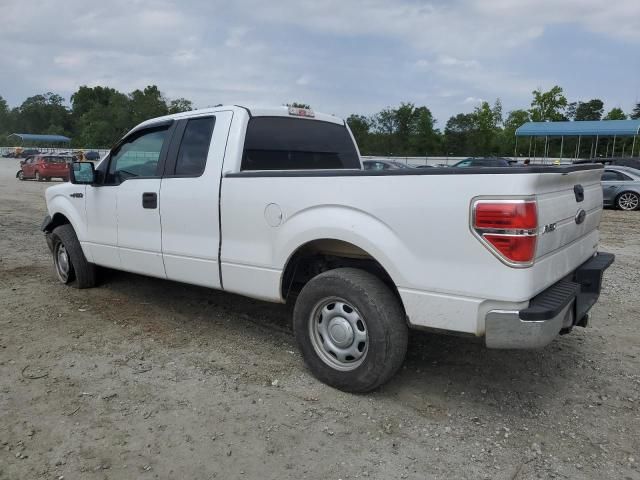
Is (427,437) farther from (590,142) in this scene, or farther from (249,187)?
(590,142)

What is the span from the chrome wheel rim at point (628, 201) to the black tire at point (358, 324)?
1668cm

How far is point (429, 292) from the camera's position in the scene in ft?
10.4

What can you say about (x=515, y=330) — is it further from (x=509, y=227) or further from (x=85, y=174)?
(x=85, y=174)

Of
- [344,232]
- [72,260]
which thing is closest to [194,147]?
[344,232]

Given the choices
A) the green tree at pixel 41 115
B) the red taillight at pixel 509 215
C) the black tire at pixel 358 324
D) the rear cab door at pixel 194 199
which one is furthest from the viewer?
the green tree at pixel 41 115

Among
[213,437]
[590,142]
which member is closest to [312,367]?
[213,437]

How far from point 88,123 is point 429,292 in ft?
342

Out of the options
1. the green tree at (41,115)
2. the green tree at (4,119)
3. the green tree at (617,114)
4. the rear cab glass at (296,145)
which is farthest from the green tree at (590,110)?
the green tree at (4,119)

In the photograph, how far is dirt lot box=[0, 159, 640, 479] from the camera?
9.48ft

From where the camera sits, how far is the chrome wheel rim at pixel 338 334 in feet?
11.6

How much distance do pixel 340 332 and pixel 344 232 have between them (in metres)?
0.69

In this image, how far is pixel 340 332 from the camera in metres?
3.61

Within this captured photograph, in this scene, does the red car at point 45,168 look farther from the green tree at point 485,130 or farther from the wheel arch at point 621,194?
the green tree at point 485,130

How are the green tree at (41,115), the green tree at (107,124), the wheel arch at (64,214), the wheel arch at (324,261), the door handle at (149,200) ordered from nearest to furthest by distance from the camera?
the wheel arch at (324,261), the door handle at (149,200), the wheel arch at (64,214), the green tree at (107,124), the green tree at (41,115)
